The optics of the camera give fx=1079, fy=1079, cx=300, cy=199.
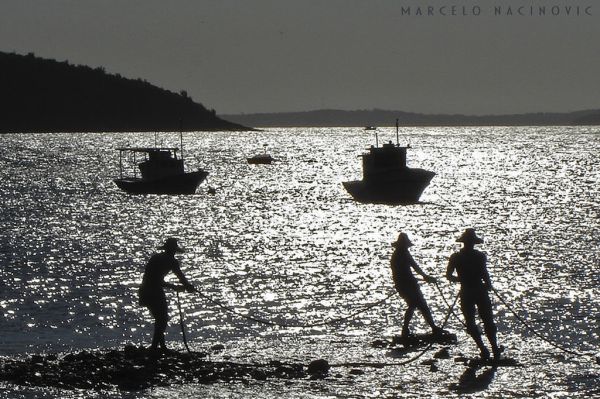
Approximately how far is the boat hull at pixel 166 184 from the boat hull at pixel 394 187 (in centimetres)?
1527

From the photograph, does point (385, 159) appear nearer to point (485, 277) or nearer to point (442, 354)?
point (442, 354)

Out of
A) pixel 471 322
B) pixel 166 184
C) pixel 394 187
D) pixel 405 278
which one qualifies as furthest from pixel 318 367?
pixel 166 184

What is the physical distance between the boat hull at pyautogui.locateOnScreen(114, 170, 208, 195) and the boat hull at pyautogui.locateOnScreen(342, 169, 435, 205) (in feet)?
50.1

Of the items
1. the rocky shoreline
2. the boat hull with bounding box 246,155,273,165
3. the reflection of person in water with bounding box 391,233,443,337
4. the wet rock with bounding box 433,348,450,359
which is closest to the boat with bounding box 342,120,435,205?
the reflection of person in water with bounding box 391,233,443,337

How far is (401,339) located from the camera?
19.2 metres

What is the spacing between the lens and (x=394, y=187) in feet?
260

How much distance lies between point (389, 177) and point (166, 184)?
68.5 ft

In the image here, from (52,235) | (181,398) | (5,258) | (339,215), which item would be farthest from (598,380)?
(339,215)

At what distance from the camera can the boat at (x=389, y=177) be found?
7806 centimetres

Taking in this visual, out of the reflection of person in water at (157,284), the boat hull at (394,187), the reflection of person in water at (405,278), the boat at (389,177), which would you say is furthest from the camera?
the boat hull at (394,187)

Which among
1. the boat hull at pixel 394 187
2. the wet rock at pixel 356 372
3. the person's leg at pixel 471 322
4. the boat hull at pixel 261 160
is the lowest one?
the boat hull at pixel 261 160

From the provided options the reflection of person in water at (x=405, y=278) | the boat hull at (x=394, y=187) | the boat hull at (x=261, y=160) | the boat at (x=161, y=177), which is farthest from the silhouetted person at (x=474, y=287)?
the boat hull at (x=261, y=160)

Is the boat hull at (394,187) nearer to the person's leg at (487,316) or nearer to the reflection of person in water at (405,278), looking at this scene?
the reflection of person in water at (405,278)

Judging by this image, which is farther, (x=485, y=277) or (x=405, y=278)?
(x=405, y=278)
